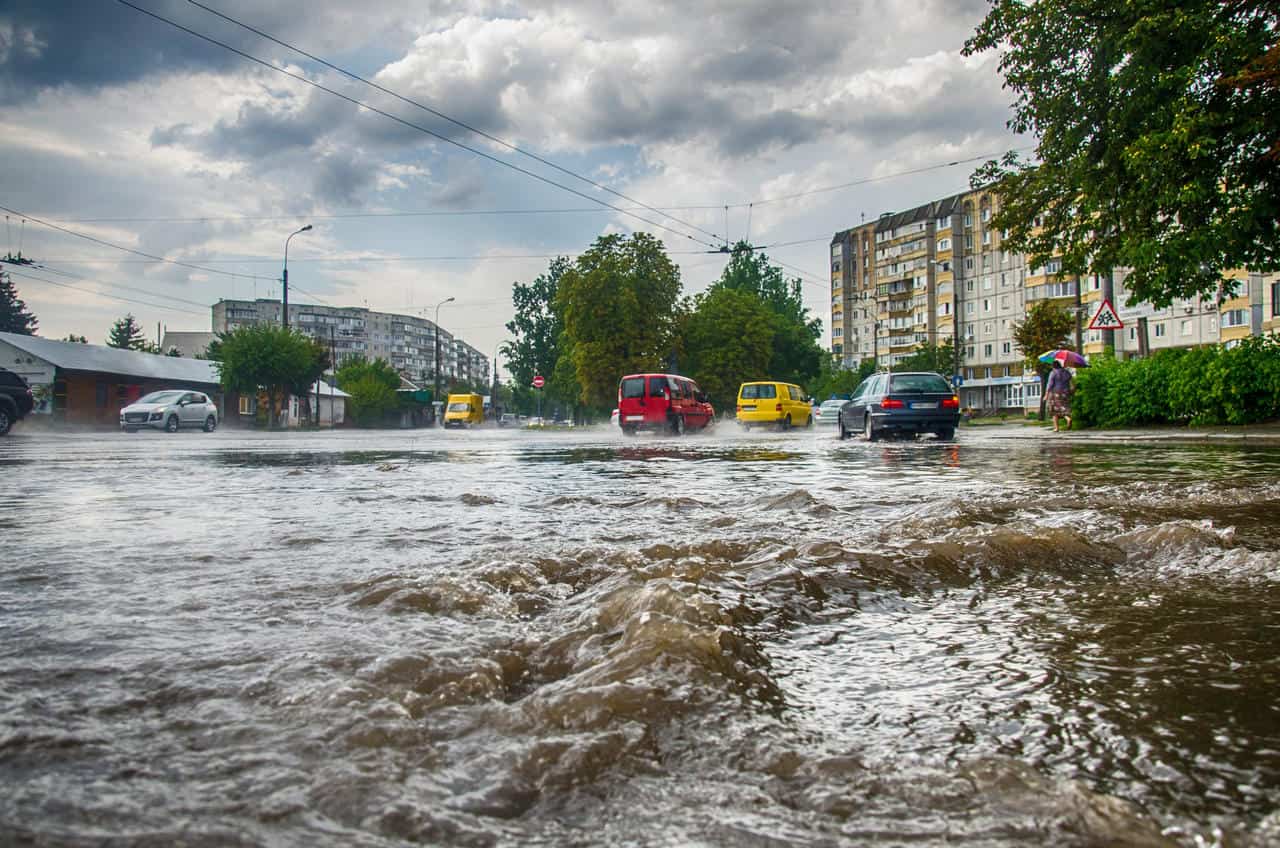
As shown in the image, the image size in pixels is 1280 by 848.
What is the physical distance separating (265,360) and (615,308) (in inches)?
788

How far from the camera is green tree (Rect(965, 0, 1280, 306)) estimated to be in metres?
15.9

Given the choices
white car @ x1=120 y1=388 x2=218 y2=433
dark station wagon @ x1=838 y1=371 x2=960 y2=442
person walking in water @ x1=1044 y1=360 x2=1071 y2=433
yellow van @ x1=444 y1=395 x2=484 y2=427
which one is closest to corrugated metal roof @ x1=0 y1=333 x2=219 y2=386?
white car @ x1=120 y1=388 x2=218 y2=433

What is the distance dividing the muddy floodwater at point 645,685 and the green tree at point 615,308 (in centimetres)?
4609

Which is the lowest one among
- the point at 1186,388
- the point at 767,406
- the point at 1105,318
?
the point at 767,406

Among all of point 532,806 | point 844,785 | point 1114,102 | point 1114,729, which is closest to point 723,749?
point 844,785

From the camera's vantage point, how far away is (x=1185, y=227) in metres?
16.7

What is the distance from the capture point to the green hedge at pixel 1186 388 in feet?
60.6

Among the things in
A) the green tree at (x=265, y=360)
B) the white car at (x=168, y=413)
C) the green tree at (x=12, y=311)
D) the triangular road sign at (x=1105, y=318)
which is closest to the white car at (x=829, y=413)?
the triangular road sign at (x=1105, y=318)

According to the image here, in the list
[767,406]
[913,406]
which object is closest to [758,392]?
[767,406]

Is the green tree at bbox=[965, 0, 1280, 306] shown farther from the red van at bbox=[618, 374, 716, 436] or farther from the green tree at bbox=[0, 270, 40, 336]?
the green tree at bbox=[0, 270, 40, 336]

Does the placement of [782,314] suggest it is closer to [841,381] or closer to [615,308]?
[841,381]

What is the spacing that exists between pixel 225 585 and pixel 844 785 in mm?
2555

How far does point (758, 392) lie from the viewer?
3225 cm

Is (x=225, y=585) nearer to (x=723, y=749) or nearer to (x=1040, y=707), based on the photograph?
(x=723, y=749)
